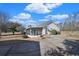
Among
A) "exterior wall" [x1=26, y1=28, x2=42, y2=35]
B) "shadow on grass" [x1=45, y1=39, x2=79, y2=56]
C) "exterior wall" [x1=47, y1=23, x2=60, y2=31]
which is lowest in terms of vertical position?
"shadow on grass" [x1=45, y1=39, x2=79, y2=56]

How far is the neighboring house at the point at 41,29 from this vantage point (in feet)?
12.4

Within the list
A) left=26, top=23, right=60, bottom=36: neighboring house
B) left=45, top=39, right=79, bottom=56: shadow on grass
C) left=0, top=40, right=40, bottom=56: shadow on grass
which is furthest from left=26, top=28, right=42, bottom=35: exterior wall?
left=45, top=39, right=79, bottom=56: shadow on grass

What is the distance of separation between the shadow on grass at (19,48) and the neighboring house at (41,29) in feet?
0.40

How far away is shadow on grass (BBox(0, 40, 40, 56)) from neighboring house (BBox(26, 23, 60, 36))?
122mm

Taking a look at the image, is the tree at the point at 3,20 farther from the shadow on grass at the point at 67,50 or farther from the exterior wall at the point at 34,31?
the shadow on grass at the point at 67,50

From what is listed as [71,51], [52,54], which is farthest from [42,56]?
[71,51]

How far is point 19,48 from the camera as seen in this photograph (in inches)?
149

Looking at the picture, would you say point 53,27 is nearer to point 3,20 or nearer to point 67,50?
point 67,50

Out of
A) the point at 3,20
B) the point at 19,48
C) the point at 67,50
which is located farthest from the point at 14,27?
the point at 67,50

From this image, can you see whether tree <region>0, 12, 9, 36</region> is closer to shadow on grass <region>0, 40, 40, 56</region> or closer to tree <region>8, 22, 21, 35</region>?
tree <region>8, 22, 21, 35</region>

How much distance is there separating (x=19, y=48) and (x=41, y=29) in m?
0.35

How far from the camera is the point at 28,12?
12.4ft

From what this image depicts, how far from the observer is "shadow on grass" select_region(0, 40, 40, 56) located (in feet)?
12.4

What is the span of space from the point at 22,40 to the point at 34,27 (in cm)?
21
